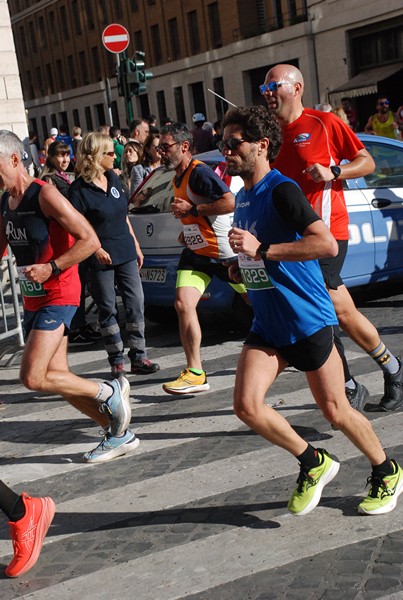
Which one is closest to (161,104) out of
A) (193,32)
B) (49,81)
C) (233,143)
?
(193,32)

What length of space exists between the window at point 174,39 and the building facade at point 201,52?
6 cm

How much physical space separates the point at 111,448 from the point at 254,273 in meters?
1.80

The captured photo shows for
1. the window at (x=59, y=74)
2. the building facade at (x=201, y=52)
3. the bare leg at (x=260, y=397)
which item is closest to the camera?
the bare leg at (x=260, y=397)

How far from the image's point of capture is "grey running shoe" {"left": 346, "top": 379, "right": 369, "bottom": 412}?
596cm

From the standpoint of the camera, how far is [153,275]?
9.00m

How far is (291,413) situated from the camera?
6.15 m

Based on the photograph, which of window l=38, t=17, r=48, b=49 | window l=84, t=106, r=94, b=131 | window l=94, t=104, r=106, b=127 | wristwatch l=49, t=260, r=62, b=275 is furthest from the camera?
window l=38, t=17, r=48, b=49

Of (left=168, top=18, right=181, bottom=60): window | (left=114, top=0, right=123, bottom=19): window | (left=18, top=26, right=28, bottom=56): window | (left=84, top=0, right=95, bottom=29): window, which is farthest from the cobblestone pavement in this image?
(left=18, top=26, right=28, bottom=56): window

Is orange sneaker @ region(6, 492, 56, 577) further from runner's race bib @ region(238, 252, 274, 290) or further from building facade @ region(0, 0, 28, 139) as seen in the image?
building facade @ region(0, 0, 28, 139)

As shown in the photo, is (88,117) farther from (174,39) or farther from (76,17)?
(174,39)

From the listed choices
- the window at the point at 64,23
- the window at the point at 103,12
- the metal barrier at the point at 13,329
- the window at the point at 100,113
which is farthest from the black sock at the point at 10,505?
the window at the point at 64,23

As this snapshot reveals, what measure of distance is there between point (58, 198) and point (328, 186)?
1.61 m

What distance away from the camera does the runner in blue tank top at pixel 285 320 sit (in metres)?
4.20

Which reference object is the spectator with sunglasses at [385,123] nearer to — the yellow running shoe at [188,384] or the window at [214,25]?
the yellow running shoe at [188,384]
